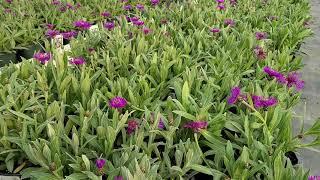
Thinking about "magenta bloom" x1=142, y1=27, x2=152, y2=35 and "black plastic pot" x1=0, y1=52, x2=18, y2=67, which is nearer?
"magenta bloom" x1=142, y1=27, x2=152, y2=35

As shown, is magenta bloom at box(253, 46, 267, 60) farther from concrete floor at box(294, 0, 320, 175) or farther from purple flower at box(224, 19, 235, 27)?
purple flower at box(224, 19, 235, 27)

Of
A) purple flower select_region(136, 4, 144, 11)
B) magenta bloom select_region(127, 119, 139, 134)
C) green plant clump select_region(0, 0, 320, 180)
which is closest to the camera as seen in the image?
green plant clump select_region(0, 0, 320, 180)

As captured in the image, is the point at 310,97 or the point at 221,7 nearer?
the point at 310,97

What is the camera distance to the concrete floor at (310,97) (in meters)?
1.90

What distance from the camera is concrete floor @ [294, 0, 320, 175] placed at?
1896 millimetres

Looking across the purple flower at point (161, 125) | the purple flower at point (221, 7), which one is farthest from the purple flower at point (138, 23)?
the purple flower at point (161, 125)

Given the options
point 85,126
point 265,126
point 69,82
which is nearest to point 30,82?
point 69,82

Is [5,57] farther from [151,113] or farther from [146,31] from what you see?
[151,113]

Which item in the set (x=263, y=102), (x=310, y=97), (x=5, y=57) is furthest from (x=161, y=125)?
(x=5, y=57)

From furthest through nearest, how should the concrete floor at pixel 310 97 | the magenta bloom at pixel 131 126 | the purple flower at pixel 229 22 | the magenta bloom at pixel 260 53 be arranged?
the purple flower at pixel 229 22, the magenta bloom at pixel 260 53, the concrete floor at pixel 310 97, the magenta bloom at pixel 131 126

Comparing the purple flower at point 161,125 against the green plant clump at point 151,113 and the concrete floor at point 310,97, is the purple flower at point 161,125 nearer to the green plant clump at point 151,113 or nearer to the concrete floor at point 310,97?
the green plant clump at point 151,113

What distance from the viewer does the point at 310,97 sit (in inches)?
106

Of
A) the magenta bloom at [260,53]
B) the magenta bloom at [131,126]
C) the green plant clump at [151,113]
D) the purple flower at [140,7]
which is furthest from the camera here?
the purple flower at [140,7]

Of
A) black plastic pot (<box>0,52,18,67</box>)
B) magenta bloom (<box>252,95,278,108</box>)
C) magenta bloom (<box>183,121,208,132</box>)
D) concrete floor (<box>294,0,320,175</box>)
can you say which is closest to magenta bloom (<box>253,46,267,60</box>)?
concrete floor (<box>294,0,320,175</box>)
